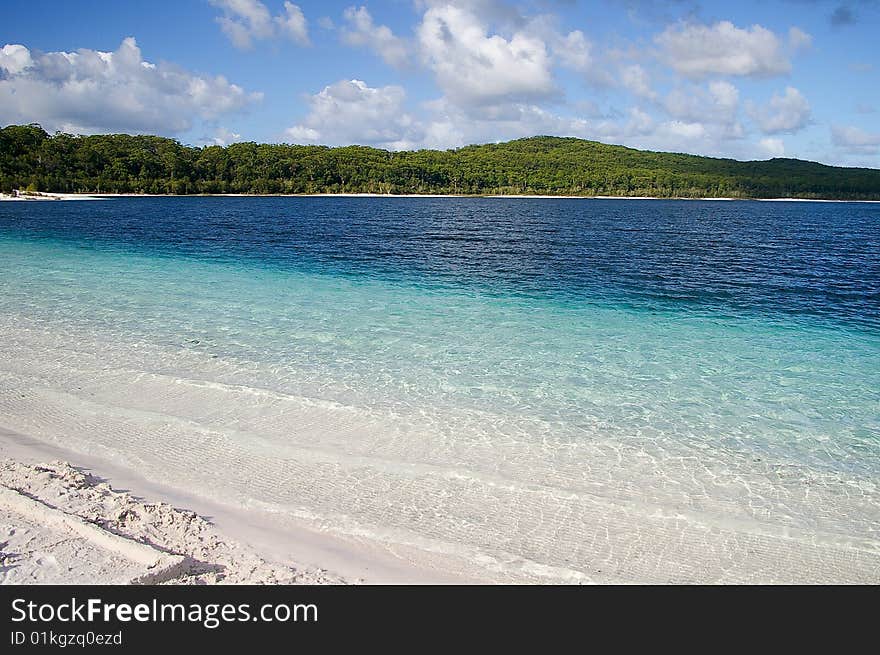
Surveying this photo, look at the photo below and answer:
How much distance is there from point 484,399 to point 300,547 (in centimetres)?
538

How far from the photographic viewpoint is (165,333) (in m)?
15.6

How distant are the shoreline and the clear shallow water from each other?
0.33m

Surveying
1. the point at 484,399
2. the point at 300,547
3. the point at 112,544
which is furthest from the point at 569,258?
the point at 112,544

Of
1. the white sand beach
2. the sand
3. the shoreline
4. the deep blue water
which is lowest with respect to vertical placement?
the shoreline

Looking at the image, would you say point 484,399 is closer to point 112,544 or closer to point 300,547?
point 300,547

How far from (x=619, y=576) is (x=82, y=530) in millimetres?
5369

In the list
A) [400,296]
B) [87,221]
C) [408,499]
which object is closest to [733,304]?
[400,296]

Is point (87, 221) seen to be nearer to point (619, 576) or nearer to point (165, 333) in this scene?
point (165, 333)

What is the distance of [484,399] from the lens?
1097cm

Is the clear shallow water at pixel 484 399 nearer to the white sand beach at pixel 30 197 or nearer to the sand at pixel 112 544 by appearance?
the sand at pixel 112 544

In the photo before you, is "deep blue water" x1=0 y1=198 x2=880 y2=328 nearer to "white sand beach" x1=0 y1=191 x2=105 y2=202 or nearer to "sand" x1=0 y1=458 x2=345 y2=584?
"sand" x1=0 y1=458 x2=345 y2=584

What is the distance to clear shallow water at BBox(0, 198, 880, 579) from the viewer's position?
285 inches

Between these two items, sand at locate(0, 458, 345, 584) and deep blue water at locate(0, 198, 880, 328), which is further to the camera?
deep blue water at locate(0, 198, 880, 328)

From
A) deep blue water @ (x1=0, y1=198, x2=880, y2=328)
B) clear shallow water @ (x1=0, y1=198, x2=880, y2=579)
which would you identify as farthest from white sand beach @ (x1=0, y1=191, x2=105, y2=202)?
clear shallow water @ (x1=0, y1=198, x2=880, y2=579)
